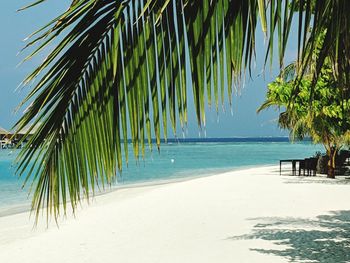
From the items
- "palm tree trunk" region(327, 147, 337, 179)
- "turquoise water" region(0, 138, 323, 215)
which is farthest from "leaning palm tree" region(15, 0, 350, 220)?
"palm tree trunk" region(327, 147, 337, 179)

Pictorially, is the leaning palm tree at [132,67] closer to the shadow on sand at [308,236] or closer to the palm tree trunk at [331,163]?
the shadow on sand at [308,236]

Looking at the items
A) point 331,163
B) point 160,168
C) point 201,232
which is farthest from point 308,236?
point 160,168

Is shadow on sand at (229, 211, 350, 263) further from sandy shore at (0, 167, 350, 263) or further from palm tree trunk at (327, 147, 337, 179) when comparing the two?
palm tree trunk at (327, 147, 337, 179)

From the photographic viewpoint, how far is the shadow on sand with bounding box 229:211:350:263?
749 centimetres

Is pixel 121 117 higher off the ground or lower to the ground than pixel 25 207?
higher

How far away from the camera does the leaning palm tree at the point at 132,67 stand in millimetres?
1159

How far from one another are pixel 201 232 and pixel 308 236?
2008mm

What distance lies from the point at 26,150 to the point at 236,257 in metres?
Result: 6.56

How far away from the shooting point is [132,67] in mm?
1238

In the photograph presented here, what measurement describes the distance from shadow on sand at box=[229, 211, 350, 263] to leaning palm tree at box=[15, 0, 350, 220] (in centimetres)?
633

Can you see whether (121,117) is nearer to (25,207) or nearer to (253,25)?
(253,25)

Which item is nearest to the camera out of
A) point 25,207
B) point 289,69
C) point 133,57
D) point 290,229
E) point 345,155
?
point 133,57

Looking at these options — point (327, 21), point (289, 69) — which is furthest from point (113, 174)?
point (289, 69)

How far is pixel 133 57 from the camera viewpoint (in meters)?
1.23
